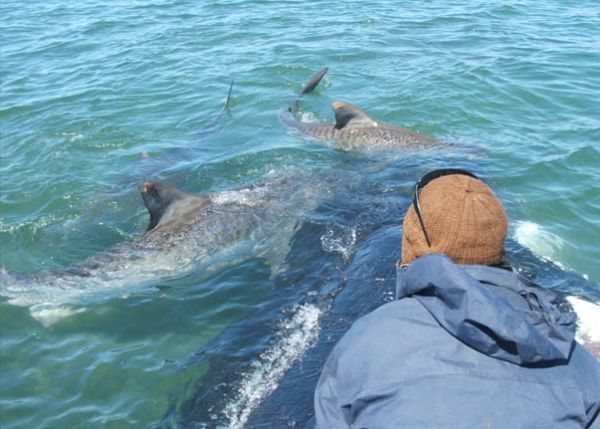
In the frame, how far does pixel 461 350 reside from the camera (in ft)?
8.13

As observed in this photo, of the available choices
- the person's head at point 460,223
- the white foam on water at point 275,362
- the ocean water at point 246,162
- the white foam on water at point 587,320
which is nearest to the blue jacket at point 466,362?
the person's head at point 460,223

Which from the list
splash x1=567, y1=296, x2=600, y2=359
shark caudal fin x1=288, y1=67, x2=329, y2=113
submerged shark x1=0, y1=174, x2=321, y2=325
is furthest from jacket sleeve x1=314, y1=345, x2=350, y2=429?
shark caudal fin x1=288, y1=67, x2=329, y2=113

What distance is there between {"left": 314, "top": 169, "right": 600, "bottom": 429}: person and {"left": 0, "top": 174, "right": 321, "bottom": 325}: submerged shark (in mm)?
4727

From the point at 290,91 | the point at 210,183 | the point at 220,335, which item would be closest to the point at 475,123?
the point at 290,91

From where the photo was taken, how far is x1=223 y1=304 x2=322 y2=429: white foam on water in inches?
193

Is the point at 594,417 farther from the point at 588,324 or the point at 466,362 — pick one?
the point at 588,324

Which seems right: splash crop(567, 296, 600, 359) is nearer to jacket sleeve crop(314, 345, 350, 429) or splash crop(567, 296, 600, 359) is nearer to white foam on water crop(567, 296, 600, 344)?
white foam on water crop(567, 296, 600, 344)

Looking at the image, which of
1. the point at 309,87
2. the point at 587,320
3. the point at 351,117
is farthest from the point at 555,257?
the point at 309,87

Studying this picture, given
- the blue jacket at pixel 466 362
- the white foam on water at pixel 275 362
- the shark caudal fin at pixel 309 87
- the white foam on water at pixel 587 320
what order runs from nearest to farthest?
the blue jacket at pixel 466 362 < the white foam on water at pixel 275 362 < the white foam on water at pixel 587 320 < the shark caudal fin at pixel 309 87

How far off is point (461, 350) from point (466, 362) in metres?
0.05

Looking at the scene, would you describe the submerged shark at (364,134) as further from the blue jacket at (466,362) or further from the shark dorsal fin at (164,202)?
the blue jacket at (466,362)

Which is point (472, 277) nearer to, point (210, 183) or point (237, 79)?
point (210, 183)

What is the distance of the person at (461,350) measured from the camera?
240 cm

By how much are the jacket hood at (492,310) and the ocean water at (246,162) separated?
2265mm
